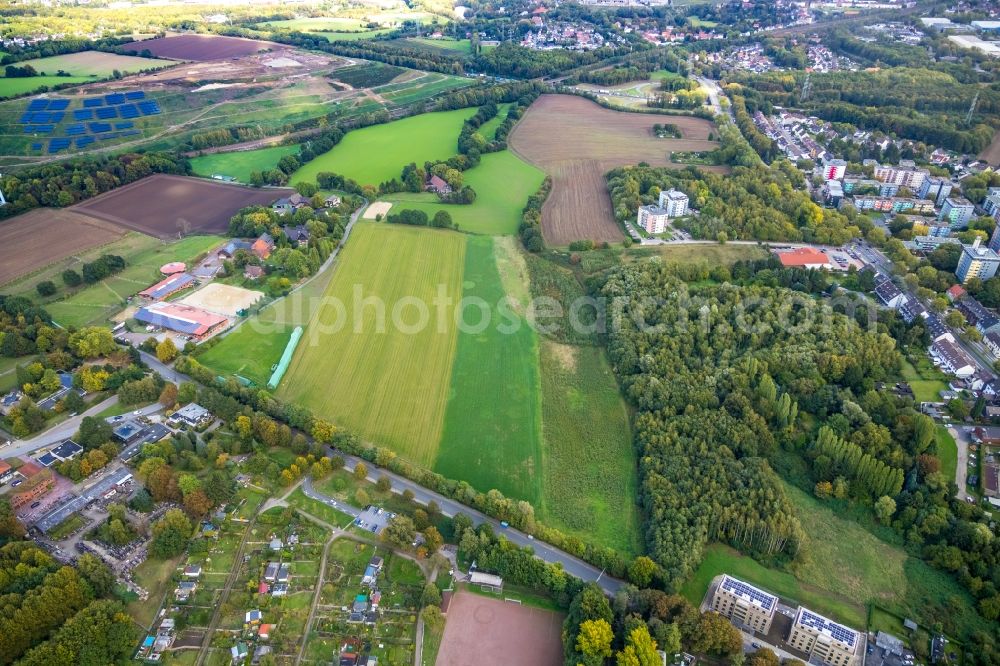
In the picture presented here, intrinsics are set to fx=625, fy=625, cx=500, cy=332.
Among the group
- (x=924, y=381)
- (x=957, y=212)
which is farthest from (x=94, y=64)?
(x=957, y=212)

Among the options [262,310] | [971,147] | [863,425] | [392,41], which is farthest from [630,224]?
[392,41]

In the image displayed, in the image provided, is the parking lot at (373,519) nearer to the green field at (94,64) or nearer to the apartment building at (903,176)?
the apartment building at (903,176)

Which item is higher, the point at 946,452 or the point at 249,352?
the point at 249,352

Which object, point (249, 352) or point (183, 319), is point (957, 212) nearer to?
point (249, 352)

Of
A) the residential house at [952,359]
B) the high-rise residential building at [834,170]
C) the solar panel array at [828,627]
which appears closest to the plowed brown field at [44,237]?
the solar panel array at [828,627]

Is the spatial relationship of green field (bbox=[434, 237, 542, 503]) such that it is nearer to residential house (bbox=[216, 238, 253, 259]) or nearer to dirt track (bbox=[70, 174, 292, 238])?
residential house (bbox=[216, 238, 253, 259])

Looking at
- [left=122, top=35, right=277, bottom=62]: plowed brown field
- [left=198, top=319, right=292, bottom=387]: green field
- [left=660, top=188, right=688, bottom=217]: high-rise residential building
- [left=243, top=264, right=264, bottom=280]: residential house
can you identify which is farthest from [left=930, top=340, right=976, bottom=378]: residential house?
[left=122, top=35, right=277, bottom=62]: plowed brown field

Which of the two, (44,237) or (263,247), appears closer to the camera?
(263,247)
